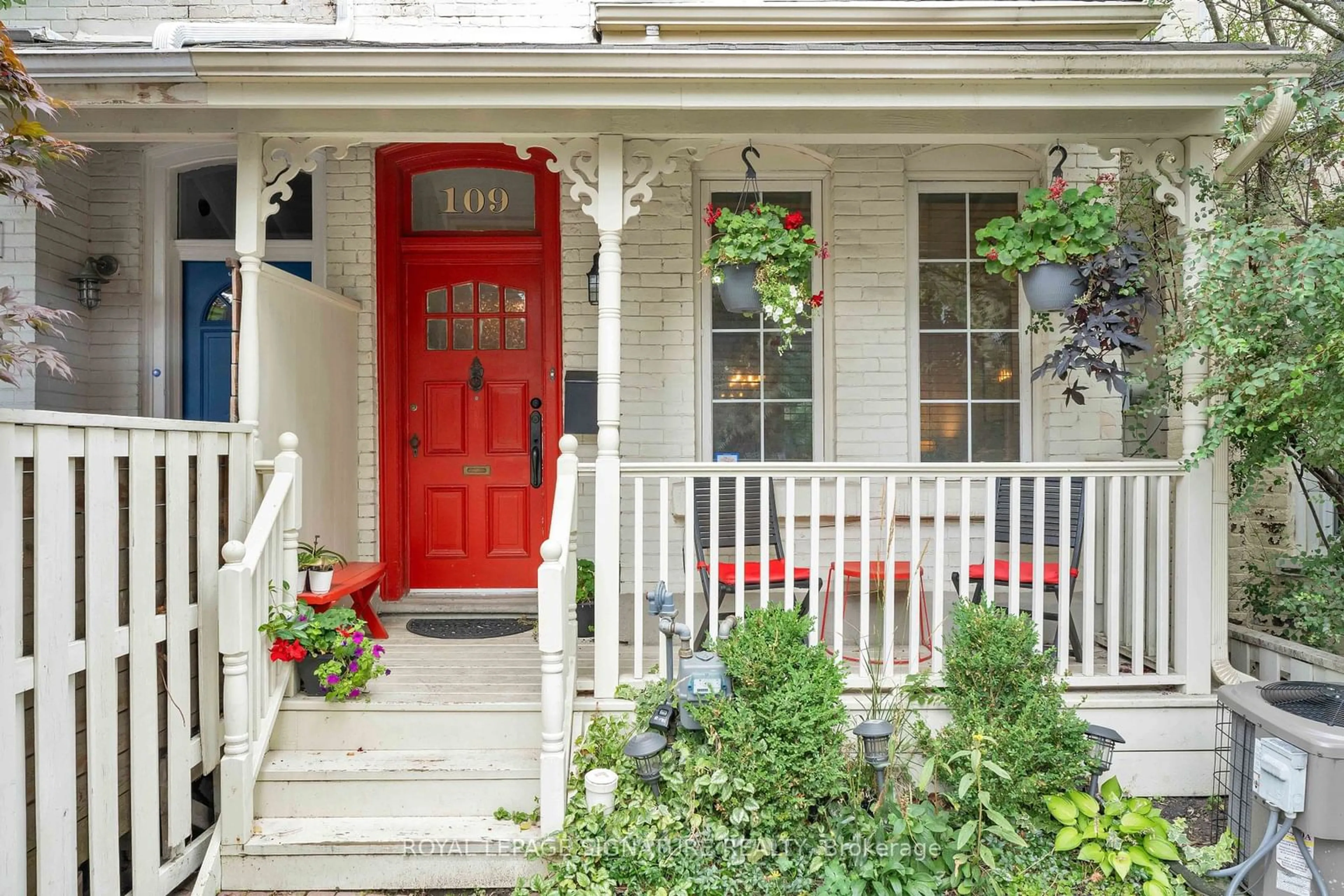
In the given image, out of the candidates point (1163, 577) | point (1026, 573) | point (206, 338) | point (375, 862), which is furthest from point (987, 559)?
point (206, 338)

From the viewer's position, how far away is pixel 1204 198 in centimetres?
335

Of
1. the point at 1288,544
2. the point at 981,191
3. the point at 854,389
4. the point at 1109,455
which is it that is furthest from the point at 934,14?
the point at 1288,544

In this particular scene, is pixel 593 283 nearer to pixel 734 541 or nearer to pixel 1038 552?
pixel 734 541

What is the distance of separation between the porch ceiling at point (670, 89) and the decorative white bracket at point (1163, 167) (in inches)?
2.2

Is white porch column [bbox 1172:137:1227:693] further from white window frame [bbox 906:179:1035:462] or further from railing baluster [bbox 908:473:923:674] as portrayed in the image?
white window frame [bbox 906:179:1035:462]

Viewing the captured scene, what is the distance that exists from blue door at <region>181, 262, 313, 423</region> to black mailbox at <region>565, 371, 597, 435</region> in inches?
71.1

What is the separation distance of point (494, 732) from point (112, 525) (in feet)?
5.06

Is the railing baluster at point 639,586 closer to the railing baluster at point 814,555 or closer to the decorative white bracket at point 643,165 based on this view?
the railing baluster at point 814,555

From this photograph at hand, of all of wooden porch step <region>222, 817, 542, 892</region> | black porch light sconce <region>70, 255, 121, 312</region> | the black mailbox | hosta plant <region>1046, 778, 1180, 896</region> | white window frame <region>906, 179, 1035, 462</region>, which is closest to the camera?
hosta plant <region>1046, 778, 1180, 896</region>

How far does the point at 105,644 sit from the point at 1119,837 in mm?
3400

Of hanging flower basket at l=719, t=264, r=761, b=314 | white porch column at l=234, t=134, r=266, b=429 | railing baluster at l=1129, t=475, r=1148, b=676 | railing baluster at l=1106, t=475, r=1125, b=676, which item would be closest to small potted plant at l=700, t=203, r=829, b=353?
hanging flower basket at l=719, t=264, r=761, b=314

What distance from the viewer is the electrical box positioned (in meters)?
2.53

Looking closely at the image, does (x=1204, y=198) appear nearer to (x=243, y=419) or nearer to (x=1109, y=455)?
(x=1109, y=455)

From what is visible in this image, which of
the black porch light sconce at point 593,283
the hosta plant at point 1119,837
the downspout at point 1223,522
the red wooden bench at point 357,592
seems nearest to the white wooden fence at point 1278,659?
the downspout at point 1223,522
